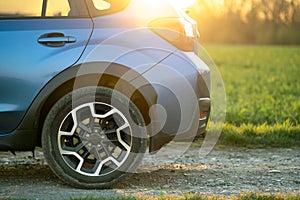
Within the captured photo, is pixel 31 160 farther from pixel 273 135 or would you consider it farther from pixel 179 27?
pixel 273 135

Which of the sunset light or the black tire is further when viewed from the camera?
the sunset light

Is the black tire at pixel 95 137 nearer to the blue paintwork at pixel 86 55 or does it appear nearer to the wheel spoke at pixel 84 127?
the wheel spoke at pixel 84 127

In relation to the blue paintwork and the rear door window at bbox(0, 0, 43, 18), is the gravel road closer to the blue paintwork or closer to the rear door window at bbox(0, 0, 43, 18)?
the blue paintwork

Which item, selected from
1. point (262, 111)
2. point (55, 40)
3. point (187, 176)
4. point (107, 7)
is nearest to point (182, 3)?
point (107, 7)

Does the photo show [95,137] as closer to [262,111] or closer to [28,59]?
[28,59]

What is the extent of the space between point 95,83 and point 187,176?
1.36 m

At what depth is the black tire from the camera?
4.91 meters

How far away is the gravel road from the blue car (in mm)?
271

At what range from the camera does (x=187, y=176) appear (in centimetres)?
571

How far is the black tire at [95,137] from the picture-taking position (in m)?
4.91

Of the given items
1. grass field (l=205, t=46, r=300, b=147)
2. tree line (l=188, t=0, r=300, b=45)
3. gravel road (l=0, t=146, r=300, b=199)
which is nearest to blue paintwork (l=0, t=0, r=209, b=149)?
gravel road (l=0, t=146, r=300, b=199)

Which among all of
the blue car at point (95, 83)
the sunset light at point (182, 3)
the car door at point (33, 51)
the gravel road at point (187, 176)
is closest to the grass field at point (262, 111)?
the gravel road at point (187, 176)

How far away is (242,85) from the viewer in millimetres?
16375

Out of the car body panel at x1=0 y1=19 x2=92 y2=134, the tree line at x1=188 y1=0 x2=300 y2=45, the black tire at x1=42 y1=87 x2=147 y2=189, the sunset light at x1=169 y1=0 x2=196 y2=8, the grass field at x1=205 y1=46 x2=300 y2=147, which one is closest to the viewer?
the car body panel at x1=0 y1=19 x2=92 y2=134
